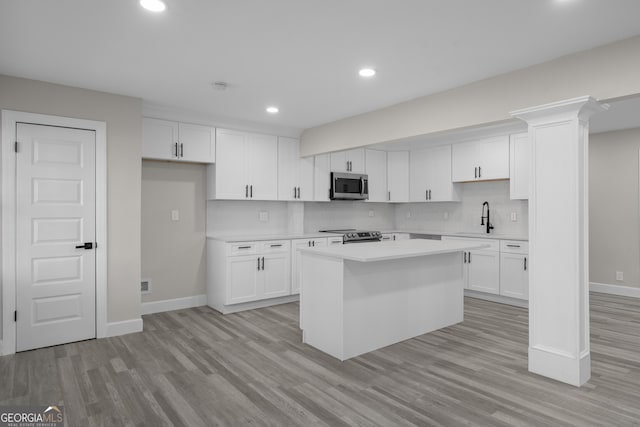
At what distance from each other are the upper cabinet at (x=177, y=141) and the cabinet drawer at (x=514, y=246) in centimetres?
395

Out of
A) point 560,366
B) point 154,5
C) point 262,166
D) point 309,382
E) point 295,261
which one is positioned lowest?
point 309,382

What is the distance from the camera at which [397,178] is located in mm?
6719

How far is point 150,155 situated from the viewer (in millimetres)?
4430

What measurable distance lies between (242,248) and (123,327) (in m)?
1.53

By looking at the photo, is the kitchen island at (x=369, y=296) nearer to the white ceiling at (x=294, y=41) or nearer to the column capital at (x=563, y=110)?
the column capital at (x=563, y=110)

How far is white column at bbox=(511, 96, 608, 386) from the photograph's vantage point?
2709 millimetres

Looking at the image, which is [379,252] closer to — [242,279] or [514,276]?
[242,279]

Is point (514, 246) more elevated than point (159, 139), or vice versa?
point (159, 139)

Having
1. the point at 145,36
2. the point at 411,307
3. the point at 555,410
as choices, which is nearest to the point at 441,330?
the point at 411,307

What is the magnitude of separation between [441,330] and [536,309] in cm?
127

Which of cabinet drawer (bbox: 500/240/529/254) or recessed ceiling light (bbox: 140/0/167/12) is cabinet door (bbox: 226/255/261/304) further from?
cabinet drawer (bbox: 500/240/529/254)

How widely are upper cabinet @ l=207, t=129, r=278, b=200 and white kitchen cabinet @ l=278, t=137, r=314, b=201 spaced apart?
86 millimetres

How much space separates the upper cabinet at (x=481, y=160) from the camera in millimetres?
5414

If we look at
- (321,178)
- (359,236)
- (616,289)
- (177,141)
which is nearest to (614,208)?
(616,289)
